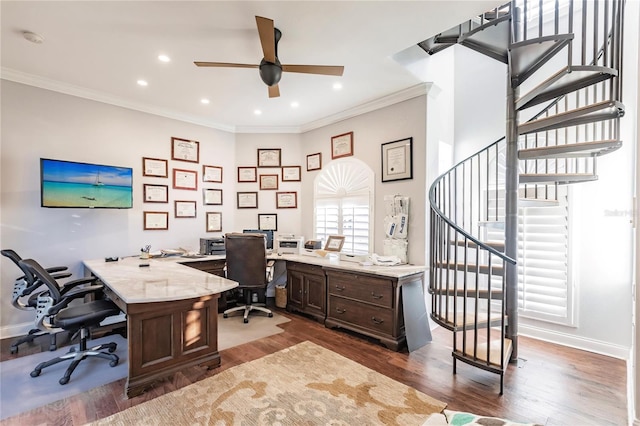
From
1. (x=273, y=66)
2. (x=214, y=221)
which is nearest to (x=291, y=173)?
(x=214, y=221)

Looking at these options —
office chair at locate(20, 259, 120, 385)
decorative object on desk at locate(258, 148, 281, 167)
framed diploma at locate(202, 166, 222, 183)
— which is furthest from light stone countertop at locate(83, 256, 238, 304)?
decorative object on desk at locate(258, 148, 281, 167)

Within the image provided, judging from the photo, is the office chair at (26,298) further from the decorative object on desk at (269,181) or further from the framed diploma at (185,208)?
the decorative object on desk at (269,181)

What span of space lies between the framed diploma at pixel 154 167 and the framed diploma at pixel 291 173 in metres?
1.85

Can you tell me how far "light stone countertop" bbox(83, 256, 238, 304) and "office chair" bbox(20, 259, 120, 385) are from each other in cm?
28

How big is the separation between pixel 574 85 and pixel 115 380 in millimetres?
4431

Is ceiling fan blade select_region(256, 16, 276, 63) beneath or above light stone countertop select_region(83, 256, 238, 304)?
above

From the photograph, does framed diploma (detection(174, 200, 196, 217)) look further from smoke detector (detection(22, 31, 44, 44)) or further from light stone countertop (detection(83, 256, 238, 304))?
smoke detector (detection(22, 31, 44, 44))

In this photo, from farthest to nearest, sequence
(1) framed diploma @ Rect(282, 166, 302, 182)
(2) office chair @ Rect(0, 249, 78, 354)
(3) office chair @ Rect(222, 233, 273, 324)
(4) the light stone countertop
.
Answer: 1. (1) framed diploma @ Rect(282, 166, 302, 182)
2. (3) office chair @ Rect(222, 233, 273, 324)
3. (2) office chair @ Rect(0, 249, 78, 354)
4. (4) the light stone countertop

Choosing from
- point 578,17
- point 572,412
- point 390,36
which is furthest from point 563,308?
point 390,36

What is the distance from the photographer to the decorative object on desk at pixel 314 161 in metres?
4.83

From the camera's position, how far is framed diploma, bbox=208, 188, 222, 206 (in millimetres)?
4875

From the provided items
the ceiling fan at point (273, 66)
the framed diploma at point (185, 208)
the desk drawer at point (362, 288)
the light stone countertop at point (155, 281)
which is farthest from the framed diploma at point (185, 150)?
the desk drawer at point (362, 288)

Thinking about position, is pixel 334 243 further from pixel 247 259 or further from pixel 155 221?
pixel 155 221

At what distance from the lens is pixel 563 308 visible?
129 inches
